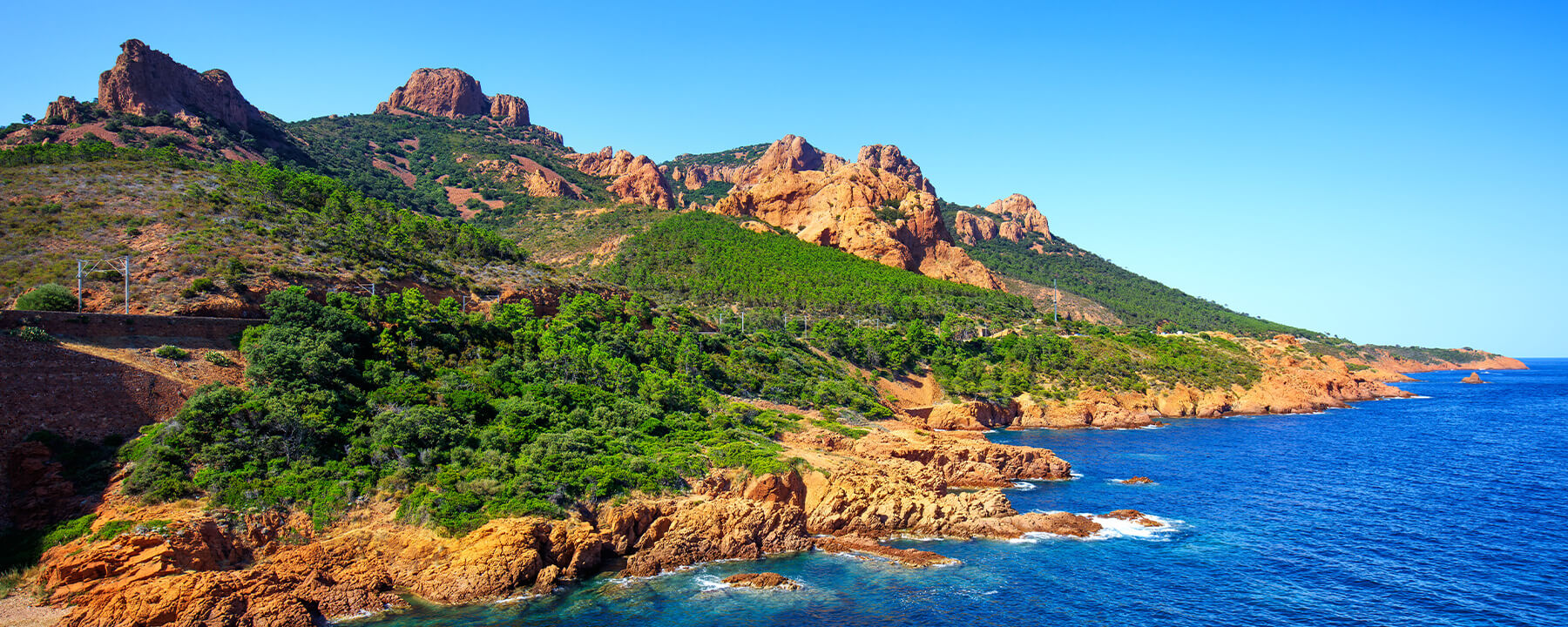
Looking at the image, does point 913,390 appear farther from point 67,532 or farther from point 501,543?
point 67,532

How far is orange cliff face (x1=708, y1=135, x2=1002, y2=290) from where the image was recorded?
121000mm

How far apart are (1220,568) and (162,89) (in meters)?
123

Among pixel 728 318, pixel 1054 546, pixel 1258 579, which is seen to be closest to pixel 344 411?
pixel 1054 546

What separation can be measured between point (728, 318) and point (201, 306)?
52.8 metres

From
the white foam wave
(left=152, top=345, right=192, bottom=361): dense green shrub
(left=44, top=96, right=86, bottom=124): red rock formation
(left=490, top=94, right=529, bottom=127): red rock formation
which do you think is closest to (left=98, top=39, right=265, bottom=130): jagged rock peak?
(left=44, top=96, right=86, bottom=124): red rock formation

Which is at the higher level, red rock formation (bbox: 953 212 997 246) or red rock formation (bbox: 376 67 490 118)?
red rock formation (bbox: 376 67 490 118)

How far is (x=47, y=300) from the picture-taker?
115ft

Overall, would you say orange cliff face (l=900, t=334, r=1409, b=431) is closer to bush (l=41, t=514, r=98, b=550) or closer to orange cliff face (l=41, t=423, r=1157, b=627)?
orange cliff face (l=41, t=423, r=1157, b=627)

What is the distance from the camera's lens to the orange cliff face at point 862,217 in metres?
121

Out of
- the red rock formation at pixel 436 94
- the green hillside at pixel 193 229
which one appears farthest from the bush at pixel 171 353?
the red rock formation at pixel 436 94

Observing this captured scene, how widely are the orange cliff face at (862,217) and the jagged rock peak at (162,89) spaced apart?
236ft

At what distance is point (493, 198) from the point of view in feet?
433

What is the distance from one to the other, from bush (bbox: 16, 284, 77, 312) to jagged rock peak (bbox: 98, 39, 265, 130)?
2939 inches

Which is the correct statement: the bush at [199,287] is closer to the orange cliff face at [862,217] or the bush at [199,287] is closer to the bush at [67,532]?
the bush at [67,532]
